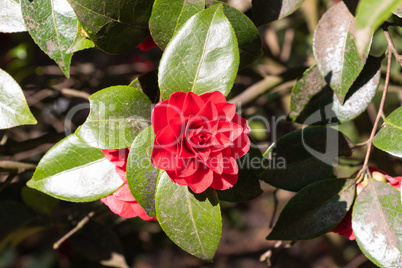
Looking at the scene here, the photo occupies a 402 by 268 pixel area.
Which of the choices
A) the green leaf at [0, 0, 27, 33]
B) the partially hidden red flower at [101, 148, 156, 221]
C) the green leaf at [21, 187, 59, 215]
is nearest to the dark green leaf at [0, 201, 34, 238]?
the green leaf at [21, 187, 59, 215]

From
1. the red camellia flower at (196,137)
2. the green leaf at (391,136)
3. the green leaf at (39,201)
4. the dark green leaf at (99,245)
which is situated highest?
the red camellia flower at (196,137)

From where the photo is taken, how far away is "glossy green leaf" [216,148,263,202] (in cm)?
73

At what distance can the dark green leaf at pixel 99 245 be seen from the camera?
1.21 metres

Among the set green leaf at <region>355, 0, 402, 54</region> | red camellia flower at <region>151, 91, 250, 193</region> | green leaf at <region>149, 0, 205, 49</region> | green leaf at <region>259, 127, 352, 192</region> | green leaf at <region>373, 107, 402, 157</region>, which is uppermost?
green leaf at <region>355, 0, 402, 54</region>

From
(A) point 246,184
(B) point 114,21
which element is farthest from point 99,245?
(B) point 114,21

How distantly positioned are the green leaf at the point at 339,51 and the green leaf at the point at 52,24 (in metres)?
0.45

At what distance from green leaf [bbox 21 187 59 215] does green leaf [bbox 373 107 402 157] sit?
935mm

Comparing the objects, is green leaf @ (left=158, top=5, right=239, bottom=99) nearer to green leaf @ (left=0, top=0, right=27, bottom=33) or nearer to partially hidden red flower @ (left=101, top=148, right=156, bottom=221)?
partially hidden red flower @ (left=101, top=148, right=156, bottom=221)

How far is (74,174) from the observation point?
0.72m

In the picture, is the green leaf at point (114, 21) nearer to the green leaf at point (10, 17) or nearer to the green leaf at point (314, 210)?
the green leaf at point (10, 17)

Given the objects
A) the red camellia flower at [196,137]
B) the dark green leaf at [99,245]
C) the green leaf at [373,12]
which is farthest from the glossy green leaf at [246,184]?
the dark green leaf at [99,245]

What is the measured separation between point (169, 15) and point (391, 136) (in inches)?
17.5

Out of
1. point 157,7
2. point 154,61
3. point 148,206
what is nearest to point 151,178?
point 148,206

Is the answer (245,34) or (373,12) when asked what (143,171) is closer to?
(245,34)
